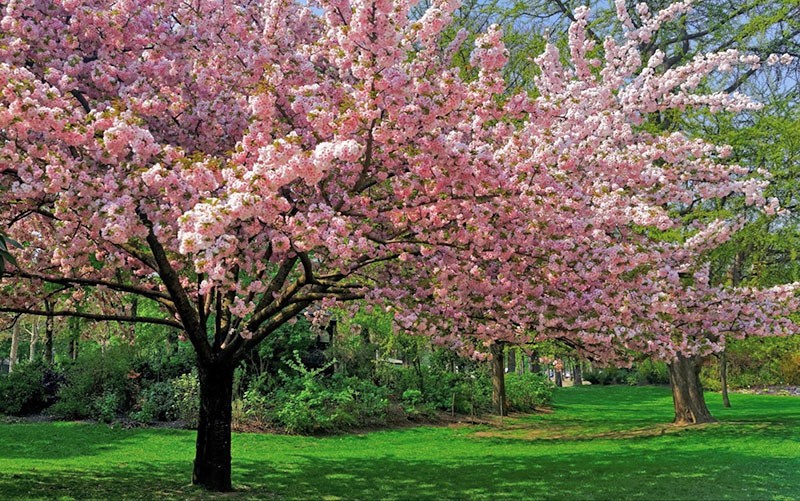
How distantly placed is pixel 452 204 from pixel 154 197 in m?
3.04

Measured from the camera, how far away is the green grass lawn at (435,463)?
9.44 meters

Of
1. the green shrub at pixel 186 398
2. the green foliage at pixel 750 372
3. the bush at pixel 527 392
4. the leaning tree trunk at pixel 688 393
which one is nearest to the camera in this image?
the green shrub at pixel 186 398

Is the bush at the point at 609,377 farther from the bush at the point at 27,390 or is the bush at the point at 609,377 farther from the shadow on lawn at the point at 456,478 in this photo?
the bush at the point at 27,390

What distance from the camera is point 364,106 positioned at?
20.4ft

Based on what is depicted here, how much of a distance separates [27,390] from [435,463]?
12.8 metres

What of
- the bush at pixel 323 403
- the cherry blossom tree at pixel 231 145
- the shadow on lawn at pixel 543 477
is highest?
the cherry blossom tree at pixel 231 145

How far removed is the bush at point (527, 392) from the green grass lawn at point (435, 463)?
6.43 m

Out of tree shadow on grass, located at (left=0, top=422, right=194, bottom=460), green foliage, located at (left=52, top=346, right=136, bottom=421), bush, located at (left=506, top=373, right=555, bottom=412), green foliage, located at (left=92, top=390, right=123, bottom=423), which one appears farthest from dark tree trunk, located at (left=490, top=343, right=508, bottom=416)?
green foliage, located at (left=92, top=390, right=123, bottom=423)

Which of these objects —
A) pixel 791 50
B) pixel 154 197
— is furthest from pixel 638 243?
pixel 791 50

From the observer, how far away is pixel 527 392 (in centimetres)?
2775

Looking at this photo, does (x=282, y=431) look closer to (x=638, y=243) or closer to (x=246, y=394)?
(x=246, y=394)

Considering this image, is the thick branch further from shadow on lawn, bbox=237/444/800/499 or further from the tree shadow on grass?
the tree shadow on grass

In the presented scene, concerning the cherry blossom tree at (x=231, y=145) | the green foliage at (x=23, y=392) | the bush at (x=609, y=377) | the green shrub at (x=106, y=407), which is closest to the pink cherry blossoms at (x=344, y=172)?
the cherry blossom tree at (x=231, y=145)

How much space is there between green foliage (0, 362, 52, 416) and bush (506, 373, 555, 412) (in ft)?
53.5
